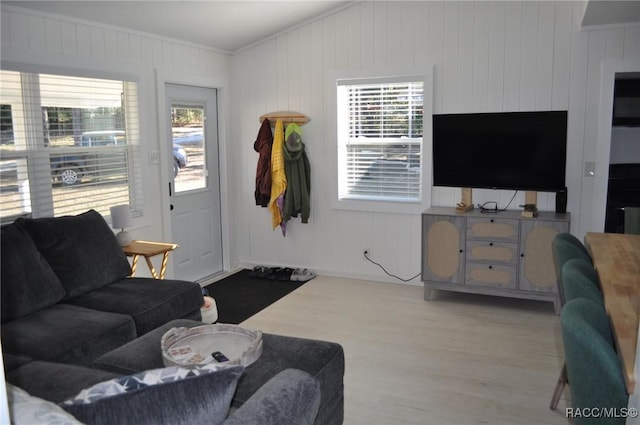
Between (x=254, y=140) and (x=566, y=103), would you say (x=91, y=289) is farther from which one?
(x=566, y=103)

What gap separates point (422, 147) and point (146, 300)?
2952mm

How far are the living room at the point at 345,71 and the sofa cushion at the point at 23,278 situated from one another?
1.24 m

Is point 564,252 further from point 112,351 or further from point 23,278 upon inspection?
point 23,278

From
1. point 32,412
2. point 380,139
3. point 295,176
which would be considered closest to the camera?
point 32,412

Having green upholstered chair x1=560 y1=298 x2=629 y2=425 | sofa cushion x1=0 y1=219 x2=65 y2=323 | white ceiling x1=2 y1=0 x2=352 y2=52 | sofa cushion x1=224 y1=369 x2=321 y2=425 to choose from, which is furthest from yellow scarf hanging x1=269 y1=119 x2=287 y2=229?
green upholstered chair x1=560 y1=298 x2=629 y2=425

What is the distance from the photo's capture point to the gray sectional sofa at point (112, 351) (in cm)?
140

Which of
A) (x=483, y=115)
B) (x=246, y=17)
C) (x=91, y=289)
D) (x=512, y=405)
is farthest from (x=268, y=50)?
(x=512, y=405)

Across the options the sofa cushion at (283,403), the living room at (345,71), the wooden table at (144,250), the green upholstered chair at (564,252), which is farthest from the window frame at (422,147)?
the sofa cushion at (283,403)

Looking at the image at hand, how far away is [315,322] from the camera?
4328mm

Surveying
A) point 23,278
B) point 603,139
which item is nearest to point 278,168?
point 23,278

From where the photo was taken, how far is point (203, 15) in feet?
14.9

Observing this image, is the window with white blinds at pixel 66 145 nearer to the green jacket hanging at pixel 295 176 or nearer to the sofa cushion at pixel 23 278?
the sofa cushion at pixel 23 278

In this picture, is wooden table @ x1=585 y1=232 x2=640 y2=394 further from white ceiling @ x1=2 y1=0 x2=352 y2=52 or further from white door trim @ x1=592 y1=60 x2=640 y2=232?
white ceiling @ x1=2 y1=0 x2=352 y2=52

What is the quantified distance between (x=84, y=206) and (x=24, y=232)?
37.8 inches
